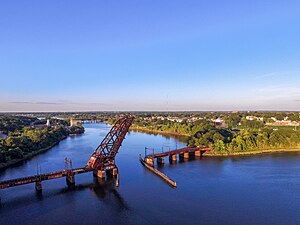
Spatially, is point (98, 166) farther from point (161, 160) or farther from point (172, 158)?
point (172, 158)

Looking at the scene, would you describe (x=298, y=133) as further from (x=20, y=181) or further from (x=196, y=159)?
(x=20, y=181)

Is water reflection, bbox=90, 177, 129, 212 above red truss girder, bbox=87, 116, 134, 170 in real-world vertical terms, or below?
below

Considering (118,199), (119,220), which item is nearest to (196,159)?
(118,199)

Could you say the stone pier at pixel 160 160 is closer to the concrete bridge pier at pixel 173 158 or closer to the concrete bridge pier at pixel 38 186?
the concrete bridge pier at pixel 173 158

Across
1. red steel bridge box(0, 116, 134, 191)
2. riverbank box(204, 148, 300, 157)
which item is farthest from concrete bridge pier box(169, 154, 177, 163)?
red steel bridge box(0, 116, 134, 191)

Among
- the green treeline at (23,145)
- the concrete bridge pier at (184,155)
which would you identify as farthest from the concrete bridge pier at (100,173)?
the concrete bridge pier at (184,155)

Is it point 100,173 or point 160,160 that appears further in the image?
point 160,160

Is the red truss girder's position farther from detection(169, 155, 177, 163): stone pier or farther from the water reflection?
detection(169, 155, 177, 163): stone pier

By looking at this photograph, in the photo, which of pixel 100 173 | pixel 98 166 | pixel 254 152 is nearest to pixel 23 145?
pixel 98 166
